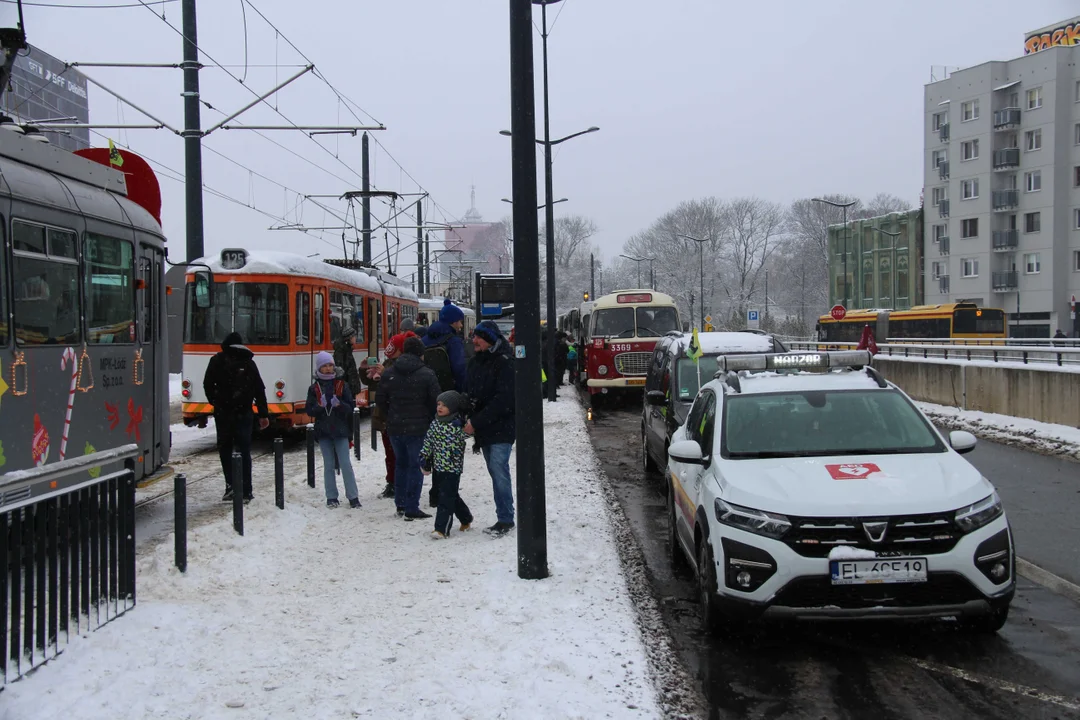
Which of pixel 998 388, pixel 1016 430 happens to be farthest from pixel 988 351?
pixel 1016 430

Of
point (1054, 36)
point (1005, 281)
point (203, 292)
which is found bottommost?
point (203, 292)

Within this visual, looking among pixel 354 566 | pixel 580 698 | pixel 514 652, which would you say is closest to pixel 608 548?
pixel 354 566

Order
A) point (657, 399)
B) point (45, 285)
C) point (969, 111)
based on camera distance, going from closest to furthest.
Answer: point (45, 285)
point (657, 399)
point (969, 111)

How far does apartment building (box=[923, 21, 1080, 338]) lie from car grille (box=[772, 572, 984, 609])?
5369 centimetres

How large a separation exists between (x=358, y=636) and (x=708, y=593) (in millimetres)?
2194

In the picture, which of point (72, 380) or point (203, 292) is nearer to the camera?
point (72, 380)

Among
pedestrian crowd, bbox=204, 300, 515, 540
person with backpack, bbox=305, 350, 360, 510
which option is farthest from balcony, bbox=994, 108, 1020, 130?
person with backpack, bbox=305, 350, 360, 510

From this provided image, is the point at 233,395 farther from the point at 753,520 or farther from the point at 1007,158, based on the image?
the point at 1007,158

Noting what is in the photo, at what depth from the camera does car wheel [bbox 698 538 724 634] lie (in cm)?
573

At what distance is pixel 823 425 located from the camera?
6.69m

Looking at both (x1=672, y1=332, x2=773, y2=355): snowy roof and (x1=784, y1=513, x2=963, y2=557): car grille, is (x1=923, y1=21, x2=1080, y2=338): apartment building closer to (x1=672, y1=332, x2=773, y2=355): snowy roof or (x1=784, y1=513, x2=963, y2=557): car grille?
(x1=672, y1=332, x2=773, y2=355): snowy roof

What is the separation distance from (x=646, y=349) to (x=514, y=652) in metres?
19.3

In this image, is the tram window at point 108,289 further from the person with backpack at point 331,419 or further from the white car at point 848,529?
the white car at point 848,529

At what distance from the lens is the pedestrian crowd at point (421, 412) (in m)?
8.44
